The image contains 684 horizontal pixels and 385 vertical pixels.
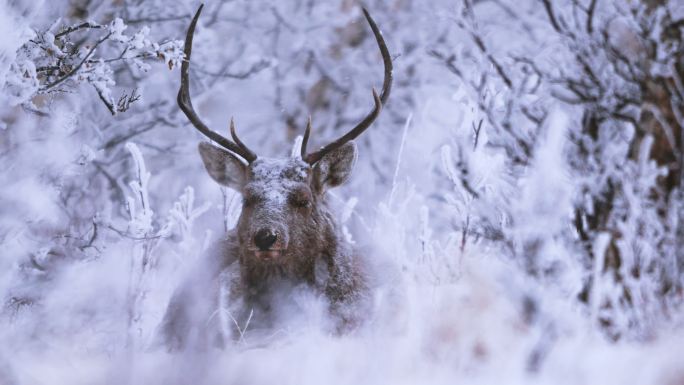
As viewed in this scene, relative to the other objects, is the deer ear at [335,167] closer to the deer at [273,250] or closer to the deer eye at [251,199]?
the deer at [273,250]

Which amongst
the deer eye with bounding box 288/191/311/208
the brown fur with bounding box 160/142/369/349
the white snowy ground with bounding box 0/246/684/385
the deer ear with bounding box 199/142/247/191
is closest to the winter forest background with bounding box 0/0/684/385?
the white snowy ground with bounding box 0/246/684/385

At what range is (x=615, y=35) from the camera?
6.02 meters

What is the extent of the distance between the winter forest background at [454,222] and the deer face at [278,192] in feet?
1.48

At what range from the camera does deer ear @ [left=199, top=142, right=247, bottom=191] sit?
16.7ft

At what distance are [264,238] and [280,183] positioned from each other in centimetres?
50

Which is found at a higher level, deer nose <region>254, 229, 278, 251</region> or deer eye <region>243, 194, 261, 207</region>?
deer eye <region>243, 194, 261, 207</region>

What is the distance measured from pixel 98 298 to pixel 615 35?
3.92 metres

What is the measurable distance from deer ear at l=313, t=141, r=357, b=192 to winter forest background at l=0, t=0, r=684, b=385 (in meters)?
0.62

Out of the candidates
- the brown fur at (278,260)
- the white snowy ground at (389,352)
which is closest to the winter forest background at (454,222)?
the white snowy ground at (389,352)

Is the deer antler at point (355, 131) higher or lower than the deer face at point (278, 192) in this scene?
higher

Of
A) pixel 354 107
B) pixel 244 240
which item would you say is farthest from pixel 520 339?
pixel 354 107

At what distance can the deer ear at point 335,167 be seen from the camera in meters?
5.06

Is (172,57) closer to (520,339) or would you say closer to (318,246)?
(318,246)

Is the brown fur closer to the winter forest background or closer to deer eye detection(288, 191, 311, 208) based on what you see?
deer eye detection(288, 191, 311, 208)
